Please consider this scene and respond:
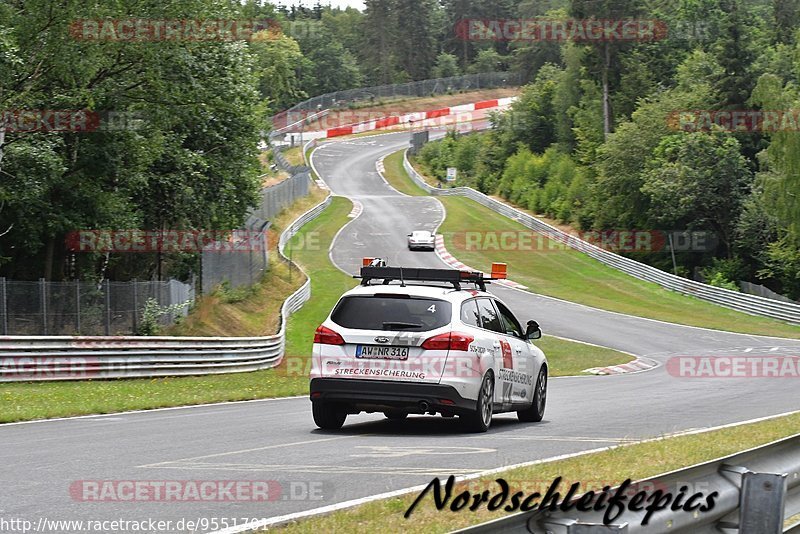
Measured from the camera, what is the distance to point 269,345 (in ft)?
104

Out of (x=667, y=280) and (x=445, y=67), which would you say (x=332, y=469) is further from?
(x=445, y=67)

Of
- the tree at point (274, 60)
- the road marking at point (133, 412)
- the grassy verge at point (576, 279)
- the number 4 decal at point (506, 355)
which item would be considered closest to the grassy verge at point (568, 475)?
the number 4 decal at point (506, 355)

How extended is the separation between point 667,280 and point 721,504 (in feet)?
176

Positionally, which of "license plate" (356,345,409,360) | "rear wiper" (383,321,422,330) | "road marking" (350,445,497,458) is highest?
"rear wiper" (383,321,422,330)

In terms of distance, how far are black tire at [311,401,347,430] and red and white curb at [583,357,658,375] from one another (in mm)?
18597

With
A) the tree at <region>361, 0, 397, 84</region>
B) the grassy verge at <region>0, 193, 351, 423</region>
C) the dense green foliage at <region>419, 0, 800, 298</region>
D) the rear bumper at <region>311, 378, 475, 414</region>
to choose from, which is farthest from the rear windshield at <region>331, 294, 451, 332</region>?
the tree at <region>361, 0, 397, 84</region>

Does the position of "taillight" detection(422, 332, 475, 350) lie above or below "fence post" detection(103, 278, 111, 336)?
above

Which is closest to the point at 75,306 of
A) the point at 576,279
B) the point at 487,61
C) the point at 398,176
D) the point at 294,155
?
the point at 576,279

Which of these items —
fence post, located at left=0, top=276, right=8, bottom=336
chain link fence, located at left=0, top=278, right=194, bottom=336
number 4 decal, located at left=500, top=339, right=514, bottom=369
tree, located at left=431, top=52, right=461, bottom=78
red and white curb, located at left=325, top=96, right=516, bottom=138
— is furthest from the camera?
tree, located at left=431, top=52, right=461, bottom=78

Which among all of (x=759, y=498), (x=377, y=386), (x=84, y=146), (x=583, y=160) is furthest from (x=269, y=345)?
(x=583, y=160)

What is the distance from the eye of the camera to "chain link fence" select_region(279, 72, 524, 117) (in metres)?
127

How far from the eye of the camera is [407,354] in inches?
486

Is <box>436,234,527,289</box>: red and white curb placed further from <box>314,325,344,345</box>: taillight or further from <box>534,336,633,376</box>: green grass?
<box>314,325,344,345</box>: taillight

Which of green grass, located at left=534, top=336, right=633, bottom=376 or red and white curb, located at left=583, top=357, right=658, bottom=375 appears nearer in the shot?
red and white curb, located at left=583, top=357, right=658, bottom=375
